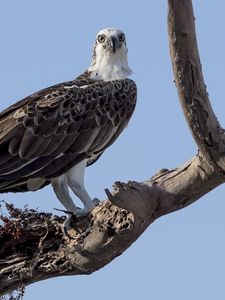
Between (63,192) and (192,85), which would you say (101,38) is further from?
(192,85)

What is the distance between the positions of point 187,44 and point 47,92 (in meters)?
4.25

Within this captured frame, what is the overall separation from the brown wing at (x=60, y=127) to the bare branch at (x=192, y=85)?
3.06m

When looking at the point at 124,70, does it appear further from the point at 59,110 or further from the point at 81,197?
the point at 81,197

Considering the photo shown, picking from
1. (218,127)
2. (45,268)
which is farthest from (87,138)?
(218,127)

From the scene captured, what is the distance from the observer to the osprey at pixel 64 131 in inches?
434

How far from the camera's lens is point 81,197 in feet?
36.0

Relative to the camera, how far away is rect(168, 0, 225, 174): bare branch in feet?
24.7

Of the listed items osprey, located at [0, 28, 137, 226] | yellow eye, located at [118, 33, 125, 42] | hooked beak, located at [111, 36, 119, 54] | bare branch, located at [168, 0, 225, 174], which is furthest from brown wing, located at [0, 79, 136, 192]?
bare branch, located at [168, 0, 225, 174]

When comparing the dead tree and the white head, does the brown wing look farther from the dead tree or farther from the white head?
the dead tree

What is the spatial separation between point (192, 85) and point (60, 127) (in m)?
3.80

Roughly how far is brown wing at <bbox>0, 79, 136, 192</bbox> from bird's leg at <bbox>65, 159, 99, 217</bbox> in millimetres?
72

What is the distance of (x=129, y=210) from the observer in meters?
8.69

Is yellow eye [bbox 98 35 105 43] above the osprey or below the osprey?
above

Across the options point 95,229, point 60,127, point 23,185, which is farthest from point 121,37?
point 95,229
